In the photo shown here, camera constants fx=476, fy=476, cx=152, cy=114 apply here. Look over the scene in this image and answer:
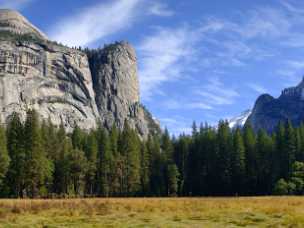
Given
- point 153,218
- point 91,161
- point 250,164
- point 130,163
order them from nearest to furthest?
point 153,218, point 91,161, point 130,163, point 250,164

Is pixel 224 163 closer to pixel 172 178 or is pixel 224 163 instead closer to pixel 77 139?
pixel 172 178

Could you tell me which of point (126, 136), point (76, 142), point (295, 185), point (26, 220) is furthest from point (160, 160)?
point (26, 220)

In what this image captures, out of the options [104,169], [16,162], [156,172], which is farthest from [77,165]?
[156,172]

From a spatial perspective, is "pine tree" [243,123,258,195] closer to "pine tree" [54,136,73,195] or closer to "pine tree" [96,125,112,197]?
"pine tree" [96,125,112,197]

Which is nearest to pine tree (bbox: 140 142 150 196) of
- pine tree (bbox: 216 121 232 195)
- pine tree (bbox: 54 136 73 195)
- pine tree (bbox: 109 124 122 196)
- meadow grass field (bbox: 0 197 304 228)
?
pine tree (bbox: 109 124 122 196)

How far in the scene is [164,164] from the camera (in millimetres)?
118000

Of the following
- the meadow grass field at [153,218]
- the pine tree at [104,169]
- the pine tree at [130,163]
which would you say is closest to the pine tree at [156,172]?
the pine tree at [130,163]

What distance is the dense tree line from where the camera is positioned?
9544 centimetres

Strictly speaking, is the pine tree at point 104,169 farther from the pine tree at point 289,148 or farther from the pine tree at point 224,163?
the pine tree at point 289,148

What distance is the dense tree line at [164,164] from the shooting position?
313 feet

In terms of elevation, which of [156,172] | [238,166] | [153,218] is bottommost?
[153,218]

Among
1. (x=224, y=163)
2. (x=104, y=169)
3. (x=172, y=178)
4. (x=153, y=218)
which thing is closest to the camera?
(x=153, y=218)

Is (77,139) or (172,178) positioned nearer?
(172,178)

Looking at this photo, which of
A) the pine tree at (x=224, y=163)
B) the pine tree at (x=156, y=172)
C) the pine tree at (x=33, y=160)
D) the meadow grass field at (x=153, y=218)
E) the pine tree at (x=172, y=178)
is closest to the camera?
the meadow grass field at (x=153, y=218)
